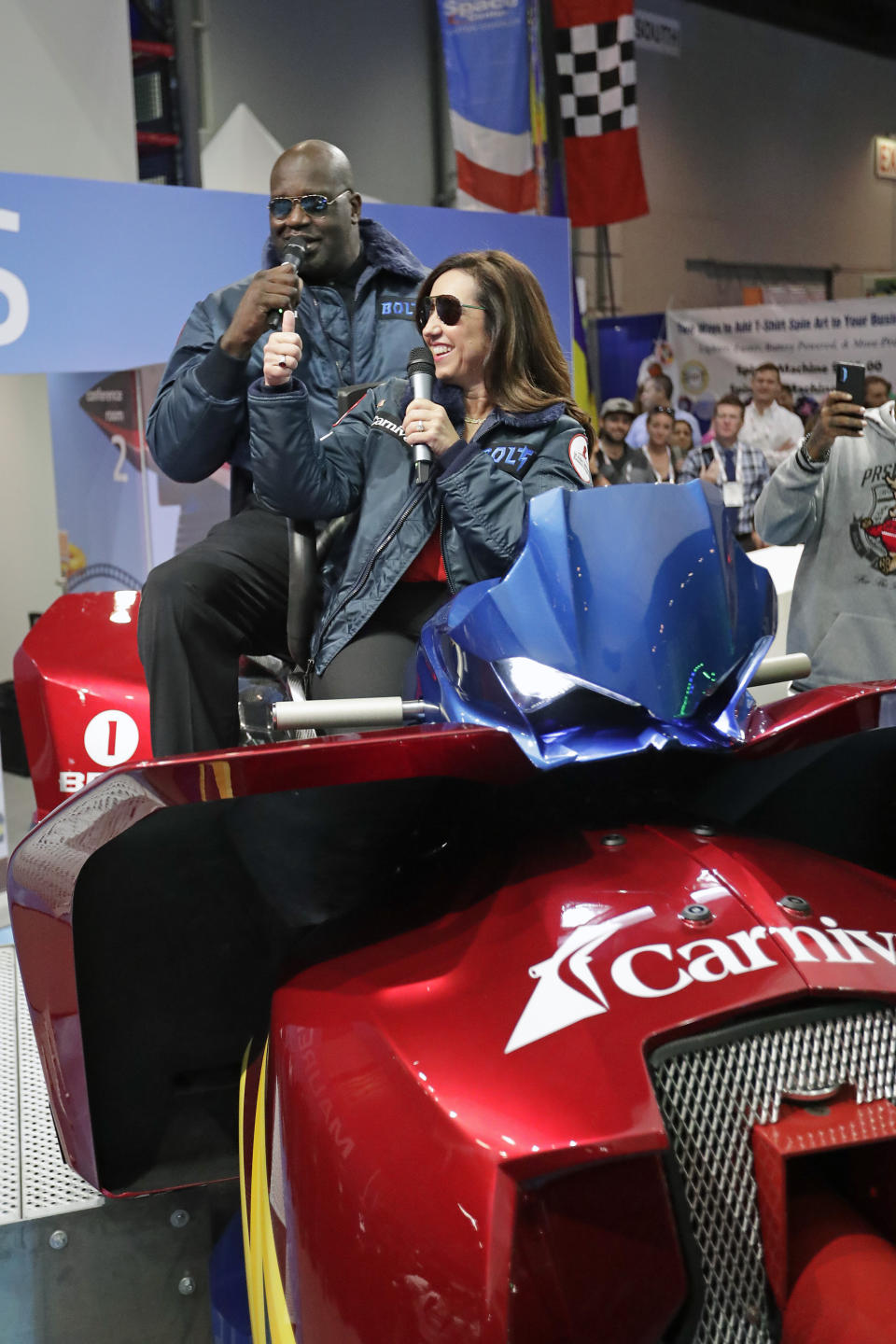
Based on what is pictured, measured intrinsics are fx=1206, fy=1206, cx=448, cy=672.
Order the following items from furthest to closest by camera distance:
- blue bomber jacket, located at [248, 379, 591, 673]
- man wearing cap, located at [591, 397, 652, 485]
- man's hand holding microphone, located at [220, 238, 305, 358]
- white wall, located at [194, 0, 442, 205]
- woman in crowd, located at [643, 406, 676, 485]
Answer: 1. white wall, located at [194, 0, 442, 205]
2. woman in crowd, located at [643, 406, 676, 485]
3. man wearing cap, located at [591, 397, 652, 485]
4. man's hand holding microphone, located at [220, 238, 305, 358]
5. blue bomber jacket, located at [248, 379, 591, 673]

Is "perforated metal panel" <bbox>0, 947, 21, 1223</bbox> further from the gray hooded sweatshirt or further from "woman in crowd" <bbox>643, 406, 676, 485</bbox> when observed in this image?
"woman in crowd" <bbox>643, 406, 676, 485</bbox>

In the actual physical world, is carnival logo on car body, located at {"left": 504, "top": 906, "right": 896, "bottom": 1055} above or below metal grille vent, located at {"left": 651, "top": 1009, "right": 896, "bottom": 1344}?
above

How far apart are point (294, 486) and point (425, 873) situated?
2.72 ft

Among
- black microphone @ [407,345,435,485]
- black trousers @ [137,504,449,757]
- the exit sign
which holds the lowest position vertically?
black trousers @ [137,504,449,757]

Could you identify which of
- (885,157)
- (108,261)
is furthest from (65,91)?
(885,157)

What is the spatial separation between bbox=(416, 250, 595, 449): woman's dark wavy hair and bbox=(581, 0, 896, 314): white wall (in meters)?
9.99

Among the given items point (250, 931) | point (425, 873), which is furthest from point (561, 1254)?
point (250, 931)

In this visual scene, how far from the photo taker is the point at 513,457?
6.11 feet

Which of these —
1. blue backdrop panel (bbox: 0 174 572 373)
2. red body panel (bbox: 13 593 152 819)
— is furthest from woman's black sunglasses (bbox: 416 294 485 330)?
blue backdrop panel (bbox: 0 174 572 373)

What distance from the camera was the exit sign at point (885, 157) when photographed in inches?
534

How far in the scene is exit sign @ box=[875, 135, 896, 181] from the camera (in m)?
13.6

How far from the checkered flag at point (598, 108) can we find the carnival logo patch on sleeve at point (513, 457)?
23.2ft

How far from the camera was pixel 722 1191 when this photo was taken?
3.18 feet

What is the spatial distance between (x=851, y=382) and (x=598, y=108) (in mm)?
6467
